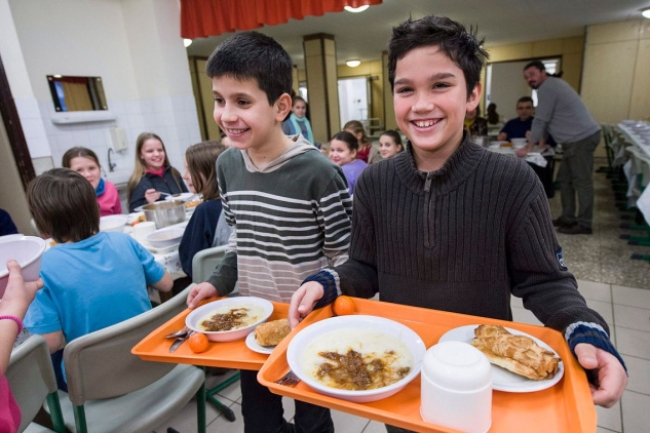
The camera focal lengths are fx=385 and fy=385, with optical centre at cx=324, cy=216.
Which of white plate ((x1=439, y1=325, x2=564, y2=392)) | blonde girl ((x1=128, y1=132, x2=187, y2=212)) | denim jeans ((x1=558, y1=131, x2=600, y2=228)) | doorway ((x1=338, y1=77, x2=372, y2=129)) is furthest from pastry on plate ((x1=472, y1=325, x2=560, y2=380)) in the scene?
doorway ((x1=338, y1=77, x2=372, y2=129))

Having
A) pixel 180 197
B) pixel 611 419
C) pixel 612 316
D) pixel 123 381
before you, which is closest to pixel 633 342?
pixel 612 316

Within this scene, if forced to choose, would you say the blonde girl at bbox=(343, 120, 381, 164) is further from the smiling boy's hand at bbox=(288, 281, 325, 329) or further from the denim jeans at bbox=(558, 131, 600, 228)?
the smiling boy's hand at bbox=(288, 281, 325, 329)

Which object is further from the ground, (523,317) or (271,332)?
(271,332)

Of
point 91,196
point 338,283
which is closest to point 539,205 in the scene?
point 338,283

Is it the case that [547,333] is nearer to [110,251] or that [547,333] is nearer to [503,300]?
[503,300]

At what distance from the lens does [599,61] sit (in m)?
8.06

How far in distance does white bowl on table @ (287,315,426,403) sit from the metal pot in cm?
179

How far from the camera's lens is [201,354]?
88 centimetres

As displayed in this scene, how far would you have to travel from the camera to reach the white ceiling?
591 cm

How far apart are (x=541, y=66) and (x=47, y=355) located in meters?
4.74

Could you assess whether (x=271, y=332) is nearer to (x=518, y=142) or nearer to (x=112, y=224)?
(x=112, y=224)

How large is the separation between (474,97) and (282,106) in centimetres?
58

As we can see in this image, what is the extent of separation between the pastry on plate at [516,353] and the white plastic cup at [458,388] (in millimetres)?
130

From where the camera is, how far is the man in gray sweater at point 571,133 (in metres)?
4.02
